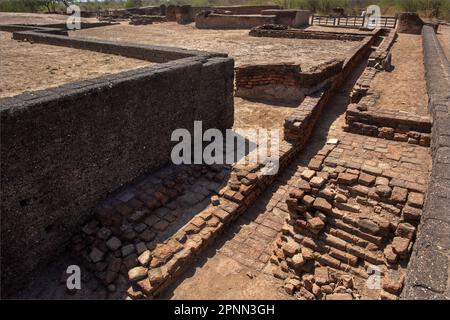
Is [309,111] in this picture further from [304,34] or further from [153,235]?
[304,34]

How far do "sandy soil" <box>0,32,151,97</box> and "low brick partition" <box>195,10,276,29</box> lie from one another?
1329cm

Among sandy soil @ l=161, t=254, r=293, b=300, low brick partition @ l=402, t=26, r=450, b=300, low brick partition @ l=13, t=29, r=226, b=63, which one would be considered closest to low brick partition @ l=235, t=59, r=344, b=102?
low brick partition @ l=13, t=29, r=226, b=63

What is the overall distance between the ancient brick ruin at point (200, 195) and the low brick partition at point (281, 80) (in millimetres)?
2019

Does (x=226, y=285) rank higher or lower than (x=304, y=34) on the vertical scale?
lower

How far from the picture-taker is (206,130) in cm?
630

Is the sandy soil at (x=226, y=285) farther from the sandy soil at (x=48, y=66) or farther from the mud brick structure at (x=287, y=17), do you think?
the mud brick structure at (x=287, y=17)

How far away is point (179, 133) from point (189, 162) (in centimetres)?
52

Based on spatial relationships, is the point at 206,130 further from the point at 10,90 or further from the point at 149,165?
the point at 10,90

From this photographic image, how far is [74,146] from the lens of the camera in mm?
4039

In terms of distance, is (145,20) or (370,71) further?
(145,20)

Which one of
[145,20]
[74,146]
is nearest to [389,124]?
[74,146]

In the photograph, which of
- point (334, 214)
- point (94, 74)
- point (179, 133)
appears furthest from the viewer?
point (94, 74)

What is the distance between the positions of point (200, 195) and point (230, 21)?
1815 centimetres

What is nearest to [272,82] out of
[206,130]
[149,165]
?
[206,130]
